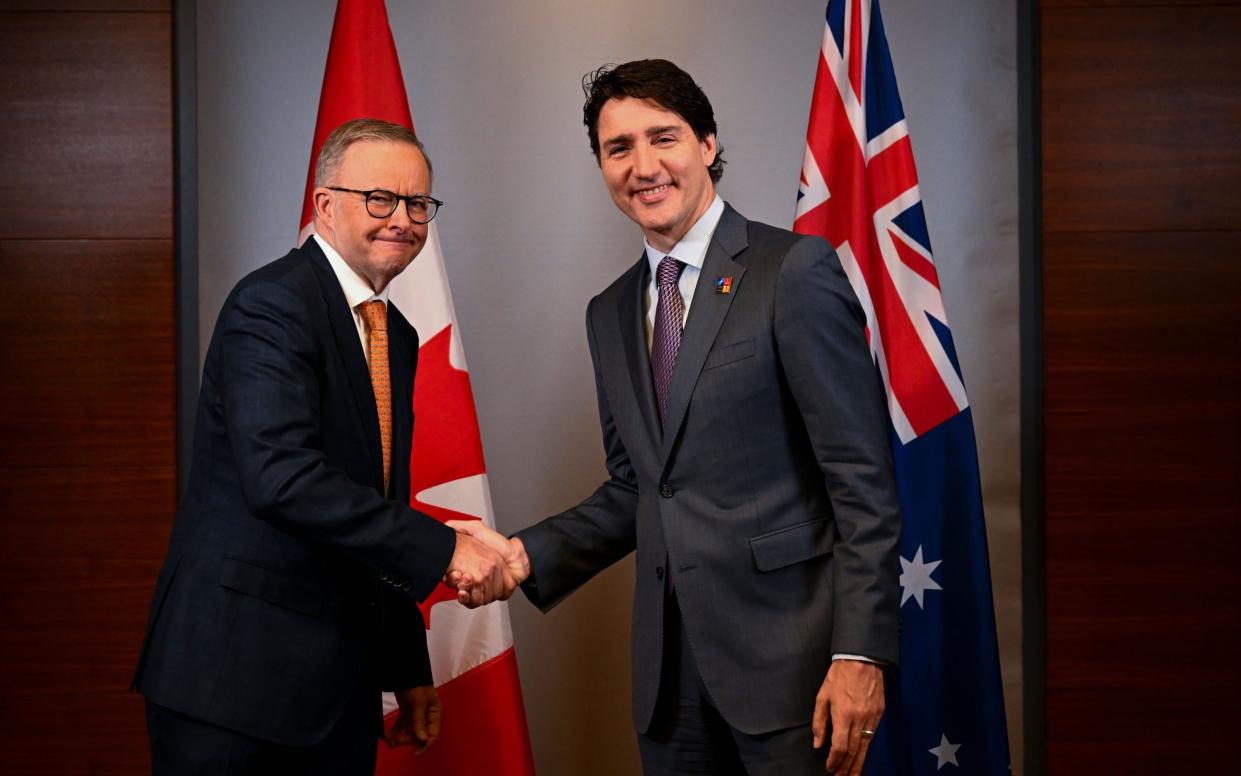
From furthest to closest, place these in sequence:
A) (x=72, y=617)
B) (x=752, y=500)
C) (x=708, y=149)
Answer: (x=72, y=617), (x=708, y=149), (x=752, y=500)

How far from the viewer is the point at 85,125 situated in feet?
9.91

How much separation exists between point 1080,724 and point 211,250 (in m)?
2.73

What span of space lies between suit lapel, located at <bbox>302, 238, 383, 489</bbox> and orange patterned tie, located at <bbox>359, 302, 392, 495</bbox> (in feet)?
0.20

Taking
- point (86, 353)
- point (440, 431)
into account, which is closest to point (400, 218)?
point (440, 431)

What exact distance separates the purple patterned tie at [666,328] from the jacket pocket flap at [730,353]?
0.30 feet

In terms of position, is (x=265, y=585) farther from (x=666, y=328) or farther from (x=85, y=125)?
(x=85, y=125)

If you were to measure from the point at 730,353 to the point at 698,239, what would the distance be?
0.84 ft

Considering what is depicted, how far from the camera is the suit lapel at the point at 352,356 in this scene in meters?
1.81

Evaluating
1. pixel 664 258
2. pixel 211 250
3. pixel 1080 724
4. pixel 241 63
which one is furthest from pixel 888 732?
pixel 241 63

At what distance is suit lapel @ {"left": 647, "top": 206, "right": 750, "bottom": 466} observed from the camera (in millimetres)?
1781

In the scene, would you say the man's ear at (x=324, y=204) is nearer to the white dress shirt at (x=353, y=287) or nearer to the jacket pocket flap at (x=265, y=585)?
the white dress shirt at (x=353, y=287)

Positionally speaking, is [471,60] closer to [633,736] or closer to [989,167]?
[989,167]

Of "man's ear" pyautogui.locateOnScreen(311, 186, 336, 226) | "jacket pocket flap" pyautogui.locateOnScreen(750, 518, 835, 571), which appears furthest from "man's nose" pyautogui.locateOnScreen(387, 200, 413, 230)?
"jacket pocket flap" pyautogui.locateOnScreen(750, 518, 835, 571)

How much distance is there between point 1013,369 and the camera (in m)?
3.15
